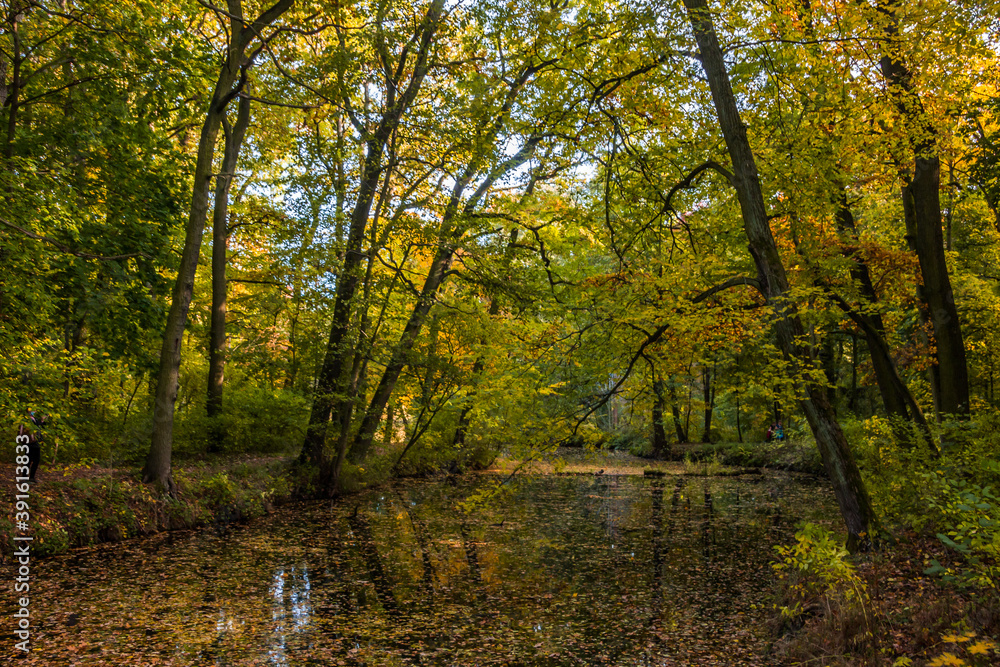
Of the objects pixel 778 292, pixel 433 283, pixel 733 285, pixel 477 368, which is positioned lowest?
pixel 477 368

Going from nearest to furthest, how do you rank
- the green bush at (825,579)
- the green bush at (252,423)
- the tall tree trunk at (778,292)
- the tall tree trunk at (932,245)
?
the green bush at (825,579) → the tall tree trunk at (778,292) → the tall tree trunk at (932,245) → the green bush at (252,423)

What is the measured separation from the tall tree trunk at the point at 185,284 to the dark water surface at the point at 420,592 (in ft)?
4.44

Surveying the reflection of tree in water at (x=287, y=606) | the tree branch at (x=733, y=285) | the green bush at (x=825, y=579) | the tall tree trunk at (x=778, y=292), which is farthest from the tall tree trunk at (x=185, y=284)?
the green bush at (x=825, y=579)

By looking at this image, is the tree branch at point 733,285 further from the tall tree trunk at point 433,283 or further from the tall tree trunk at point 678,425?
the tall tree trunk at point 678,425

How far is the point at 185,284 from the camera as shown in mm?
10055

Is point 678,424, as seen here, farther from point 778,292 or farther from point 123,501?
point 123,501

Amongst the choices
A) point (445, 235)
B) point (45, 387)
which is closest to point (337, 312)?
point (445, 235)

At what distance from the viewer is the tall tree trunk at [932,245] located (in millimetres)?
8461

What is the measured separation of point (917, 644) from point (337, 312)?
11.7 m

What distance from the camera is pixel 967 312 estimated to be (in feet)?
45.6

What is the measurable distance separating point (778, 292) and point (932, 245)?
4250mm
